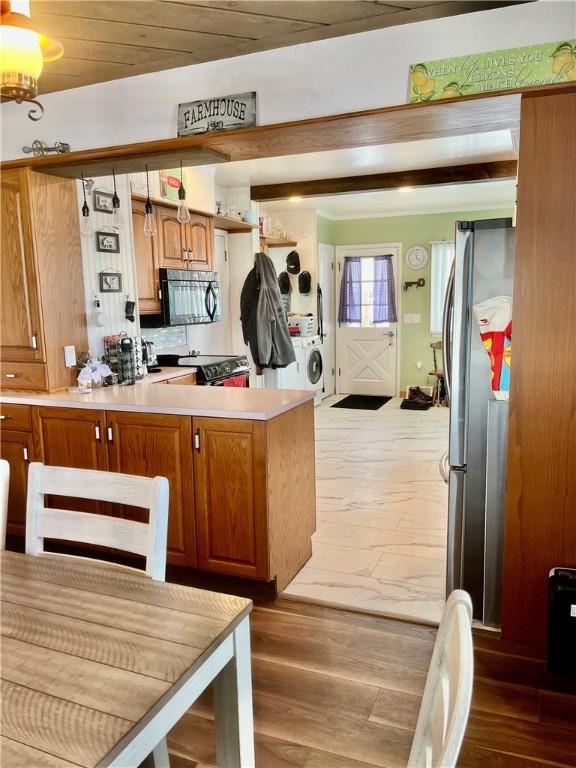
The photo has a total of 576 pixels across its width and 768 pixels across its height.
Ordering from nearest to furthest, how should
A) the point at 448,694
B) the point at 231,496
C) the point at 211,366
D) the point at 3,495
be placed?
the point at 448,694
the point at 3,495
the point at 231,496
the point at 211,366

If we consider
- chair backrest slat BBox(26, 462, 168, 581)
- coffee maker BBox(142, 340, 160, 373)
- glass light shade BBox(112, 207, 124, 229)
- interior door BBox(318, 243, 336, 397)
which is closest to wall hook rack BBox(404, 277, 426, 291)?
interior door BBox(318, 243, 336, 397)

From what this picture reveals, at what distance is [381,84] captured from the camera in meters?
2.18

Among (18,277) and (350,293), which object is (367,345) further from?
(18,277)

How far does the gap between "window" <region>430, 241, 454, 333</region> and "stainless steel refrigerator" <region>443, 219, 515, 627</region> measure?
517 cm

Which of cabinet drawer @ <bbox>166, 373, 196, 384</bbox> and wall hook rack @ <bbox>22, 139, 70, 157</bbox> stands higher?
wall hook rack @ <bbox>22, 139, 70, 157</bbox>

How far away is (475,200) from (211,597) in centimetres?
666

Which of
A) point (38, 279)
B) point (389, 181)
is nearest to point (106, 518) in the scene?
point (38, 279)

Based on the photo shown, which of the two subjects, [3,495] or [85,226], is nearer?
[3,495]

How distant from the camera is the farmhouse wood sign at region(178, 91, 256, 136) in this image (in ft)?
7.80

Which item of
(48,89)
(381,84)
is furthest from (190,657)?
(48,89)

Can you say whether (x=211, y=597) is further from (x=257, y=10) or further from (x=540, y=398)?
(x=257, y=10)

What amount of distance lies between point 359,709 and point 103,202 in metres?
2.98

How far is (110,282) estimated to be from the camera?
11.3 ft

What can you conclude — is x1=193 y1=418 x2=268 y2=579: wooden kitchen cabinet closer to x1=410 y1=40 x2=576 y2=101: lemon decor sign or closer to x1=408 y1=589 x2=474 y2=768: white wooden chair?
x1=410 y1=40 x2=576 y2=101: lemon decor sign
